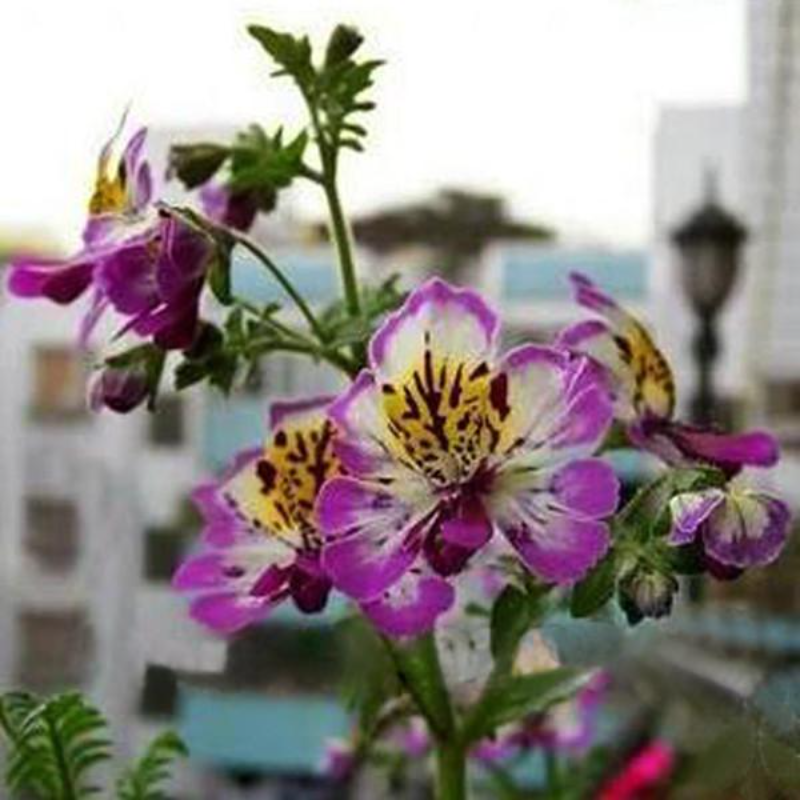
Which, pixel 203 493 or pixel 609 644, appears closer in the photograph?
pixel 203 493

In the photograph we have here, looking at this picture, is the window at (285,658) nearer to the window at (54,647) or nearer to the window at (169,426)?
the window at (54,647)

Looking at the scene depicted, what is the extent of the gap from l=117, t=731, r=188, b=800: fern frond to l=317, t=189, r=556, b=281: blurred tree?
1.05 m

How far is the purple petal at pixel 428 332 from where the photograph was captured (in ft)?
0.96

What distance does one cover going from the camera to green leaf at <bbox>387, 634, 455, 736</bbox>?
0.37 meters

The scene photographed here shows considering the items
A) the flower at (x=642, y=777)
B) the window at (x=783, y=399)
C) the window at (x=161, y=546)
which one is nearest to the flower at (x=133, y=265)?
A: the flower at (x=642, y=777)

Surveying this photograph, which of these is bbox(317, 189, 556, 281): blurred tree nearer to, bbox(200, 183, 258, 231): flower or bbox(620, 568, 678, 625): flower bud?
bbox(200, 183, 258, 231): flower

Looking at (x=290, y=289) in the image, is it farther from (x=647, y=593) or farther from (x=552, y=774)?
(x=552, y=774)

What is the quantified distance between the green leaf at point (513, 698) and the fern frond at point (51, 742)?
7 centimetres

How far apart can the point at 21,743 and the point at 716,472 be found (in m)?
0.13

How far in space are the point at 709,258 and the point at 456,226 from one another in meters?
0.43

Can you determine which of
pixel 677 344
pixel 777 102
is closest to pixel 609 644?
pixel 777 102

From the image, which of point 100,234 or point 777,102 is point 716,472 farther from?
point 777,102

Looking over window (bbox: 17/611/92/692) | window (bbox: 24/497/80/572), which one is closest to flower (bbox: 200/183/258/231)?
window (bbox: 17/611/92/692)

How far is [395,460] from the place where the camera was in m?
0.29
